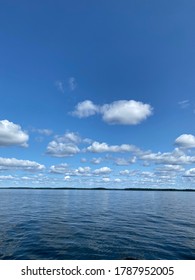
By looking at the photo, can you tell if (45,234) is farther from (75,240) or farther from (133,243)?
(133,243)

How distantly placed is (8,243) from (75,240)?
792 centimetres

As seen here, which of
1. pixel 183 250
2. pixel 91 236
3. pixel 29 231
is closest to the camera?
pixel 183 250

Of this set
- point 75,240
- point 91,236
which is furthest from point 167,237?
point 75,240

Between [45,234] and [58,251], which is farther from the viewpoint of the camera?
[45,234]

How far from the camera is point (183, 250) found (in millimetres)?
23828

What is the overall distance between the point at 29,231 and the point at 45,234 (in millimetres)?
3406
